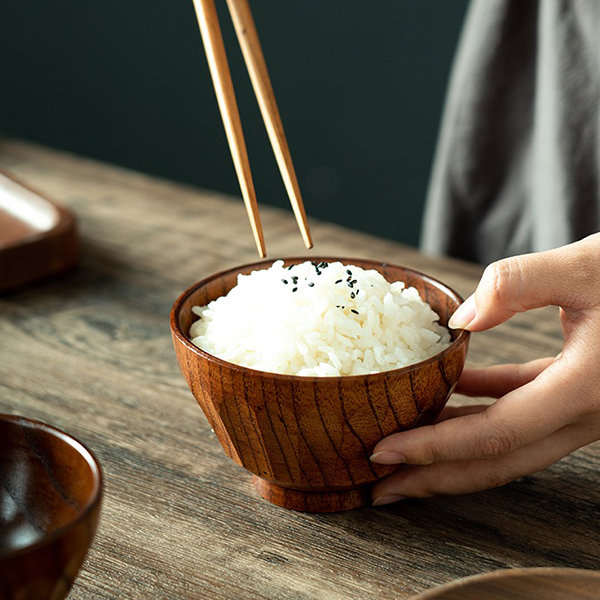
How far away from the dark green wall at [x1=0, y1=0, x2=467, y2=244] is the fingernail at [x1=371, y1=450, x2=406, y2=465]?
2457 mm

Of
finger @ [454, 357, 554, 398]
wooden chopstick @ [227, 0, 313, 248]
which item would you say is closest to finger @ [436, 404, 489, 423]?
finger @ [454, 357, 554, 398]

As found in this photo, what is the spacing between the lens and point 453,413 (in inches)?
36.1

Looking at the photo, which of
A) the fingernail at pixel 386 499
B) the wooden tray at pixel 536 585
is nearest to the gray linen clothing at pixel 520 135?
the fingernail at pixel 386 499

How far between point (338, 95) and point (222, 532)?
2659mm

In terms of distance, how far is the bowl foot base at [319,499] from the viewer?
84cm

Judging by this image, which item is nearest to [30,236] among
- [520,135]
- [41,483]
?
[41,483]

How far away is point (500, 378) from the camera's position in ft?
3.20

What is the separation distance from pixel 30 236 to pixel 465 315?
863 mm

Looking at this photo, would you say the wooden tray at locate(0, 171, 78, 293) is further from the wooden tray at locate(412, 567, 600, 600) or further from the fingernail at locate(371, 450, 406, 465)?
the wooden tray at locate(412, 567, 600, 600)

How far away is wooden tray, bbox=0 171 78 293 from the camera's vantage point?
4.48ft

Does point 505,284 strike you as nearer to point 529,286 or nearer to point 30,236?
point 529,286

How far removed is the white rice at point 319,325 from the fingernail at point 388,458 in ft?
0.26

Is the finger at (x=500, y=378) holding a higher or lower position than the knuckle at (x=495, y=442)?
lower

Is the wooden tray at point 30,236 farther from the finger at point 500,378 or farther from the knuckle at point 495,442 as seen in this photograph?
the knuckle at point 495,442
